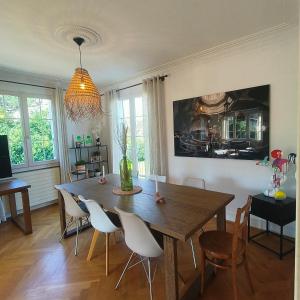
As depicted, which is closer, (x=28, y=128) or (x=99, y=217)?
(x=99, y=217)

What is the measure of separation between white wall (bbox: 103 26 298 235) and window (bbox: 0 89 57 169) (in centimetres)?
234

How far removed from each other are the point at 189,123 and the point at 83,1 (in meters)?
2.09

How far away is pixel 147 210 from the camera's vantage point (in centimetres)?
174

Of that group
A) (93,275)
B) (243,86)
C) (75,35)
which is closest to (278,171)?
(243,86)

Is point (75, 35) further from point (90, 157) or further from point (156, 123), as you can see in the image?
point (90, 157)

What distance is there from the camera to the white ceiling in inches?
71.6

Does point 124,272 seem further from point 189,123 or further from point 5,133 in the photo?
point 5,133

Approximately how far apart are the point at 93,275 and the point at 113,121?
3125 millimetres

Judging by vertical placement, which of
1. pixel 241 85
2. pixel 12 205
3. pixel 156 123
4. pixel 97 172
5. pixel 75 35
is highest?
pixel 75 35

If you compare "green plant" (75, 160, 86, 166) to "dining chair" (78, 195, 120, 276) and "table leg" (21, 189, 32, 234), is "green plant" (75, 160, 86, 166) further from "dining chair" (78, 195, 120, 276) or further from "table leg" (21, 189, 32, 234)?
"dining chair" (78, 195, 120, 276)

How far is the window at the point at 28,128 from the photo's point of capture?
351 centimetres

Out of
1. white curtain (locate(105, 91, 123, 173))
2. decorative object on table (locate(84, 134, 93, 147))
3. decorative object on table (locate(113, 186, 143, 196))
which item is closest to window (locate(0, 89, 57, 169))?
decorative object on table (locate(84, 134, 93, 147))

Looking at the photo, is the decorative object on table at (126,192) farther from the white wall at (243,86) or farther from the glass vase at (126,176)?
the white wall at (243,86)

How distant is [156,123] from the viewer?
353 cm
